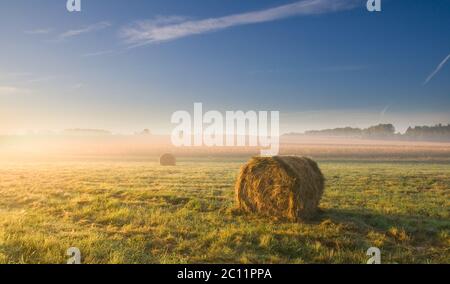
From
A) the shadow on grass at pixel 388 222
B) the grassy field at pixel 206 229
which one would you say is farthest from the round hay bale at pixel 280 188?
the shadow on grass at pixel 388 222

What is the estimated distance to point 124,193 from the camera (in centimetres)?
1655

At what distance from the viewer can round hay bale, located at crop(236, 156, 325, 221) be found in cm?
1221

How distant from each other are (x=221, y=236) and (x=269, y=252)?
134 centimetres

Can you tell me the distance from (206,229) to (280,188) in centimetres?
310

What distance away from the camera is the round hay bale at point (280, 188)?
12.2 m

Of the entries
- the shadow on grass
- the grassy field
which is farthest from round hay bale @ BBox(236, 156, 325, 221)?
the shadow on grass

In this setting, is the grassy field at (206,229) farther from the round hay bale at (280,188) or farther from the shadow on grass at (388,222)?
the round hay bale at (280,188)

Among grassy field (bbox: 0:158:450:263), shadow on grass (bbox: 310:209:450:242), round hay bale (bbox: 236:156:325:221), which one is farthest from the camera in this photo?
round hay bale (bbox: 236:156:325:221)

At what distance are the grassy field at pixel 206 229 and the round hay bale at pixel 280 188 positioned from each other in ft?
1.64

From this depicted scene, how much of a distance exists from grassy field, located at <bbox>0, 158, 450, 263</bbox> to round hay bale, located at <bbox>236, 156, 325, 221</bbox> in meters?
0.50

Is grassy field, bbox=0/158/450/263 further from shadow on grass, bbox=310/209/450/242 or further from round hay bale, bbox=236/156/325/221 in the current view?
round hay bale, bbox=236/156/325/221

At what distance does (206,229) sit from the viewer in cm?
1050

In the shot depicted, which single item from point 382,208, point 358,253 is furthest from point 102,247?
point 382,208
